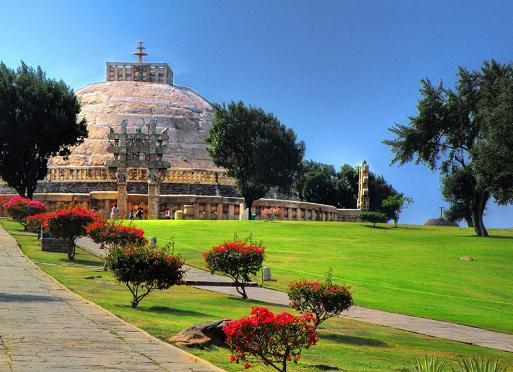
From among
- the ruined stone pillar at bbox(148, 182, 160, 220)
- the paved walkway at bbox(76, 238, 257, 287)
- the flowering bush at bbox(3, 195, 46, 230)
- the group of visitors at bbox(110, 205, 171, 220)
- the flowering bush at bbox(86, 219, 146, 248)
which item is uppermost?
the ruined stone pillar at bbox(148, 182, 160, 220)

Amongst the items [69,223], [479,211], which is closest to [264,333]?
[69,223]

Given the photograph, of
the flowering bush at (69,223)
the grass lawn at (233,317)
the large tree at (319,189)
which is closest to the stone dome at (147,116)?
the large tree at (319,189)

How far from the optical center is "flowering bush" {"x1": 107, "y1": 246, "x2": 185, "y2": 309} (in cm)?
1800

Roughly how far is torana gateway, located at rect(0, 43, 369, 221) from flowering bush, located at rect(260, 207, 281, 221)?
2.83ft

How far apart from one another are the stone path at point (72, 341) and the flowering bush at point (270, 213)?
47.9 meters

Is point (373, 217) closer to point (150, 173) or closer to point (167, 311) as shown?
point (150, 173)

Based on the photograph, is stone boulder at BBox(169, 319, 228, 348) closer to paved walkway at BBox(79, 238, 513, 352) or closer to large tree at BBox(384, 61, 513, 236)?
paved walkway at BBox(79, 238, 513, 352)

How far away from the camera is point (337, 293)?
647 inches

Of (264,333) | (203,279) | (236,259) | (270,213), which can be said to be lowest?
(203,279)

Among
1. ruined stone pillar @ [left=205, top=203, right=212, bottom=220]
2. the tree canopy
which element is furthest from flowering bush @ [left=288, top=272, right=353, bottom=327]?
the tree canopy

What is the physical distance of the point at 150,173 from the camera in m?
68.7

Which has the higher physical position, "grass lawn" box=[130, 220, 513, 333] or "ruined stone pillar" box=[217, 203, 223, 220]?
"ruined stone pillar" box=[217, 203, 223, 220]

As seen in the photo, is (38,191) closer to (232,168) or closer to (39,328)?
(232,168)

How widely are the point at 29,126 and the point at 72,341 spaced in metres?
49.6
